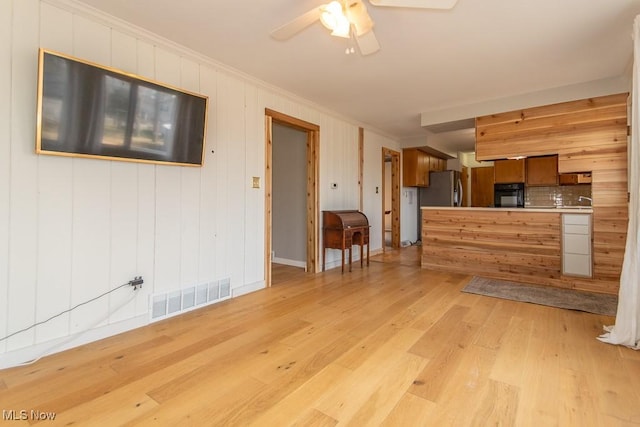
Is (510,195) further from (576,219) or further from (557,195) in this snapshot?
(576,219)

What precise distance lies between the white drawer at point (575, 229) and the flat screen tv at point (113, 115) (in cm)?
433

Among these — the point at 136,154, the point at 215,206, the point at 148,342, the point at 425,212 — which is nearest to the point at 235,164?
the point at 215,206

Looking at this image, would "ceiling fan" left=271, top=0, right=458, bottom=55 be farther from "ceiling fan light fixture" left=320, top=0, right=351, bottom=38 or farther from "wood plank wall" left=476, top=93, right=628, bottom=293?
"wood plank wall" left=476, top=93, right=628, bottom=293

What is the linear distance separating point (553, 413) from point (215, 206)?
2957 mm

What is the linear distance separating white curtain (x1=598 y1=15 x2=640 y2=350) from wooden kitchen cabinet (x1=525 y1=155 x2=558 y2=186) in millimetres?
3348

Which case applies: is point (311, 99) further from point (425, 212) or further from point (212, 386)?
point (212, 386)

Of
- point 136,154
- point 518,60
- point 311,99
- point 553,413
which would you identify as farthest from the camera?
point 311,99

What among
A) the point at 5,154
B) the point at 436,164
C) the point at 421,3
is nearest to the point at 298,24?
the point at 421,3

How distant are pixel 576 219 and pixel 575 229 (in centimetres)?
12

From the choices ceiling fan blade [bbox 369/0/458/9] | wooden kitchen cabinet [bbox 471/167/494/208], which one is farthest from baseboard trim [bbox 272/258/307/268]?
wooden kitchen cabinet [bbox 471/167/494/208]

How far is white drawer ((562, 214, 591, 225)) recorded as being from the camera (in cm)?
353

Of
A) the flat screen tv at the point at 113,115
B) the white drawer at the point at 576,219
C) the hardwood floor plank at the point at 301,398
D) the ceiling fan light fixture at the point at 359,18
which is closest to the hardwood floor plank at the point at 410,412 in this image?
the hardwood floor plank at the point at 301,398

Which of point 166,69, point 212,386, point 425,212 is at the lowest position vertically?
point 212,386

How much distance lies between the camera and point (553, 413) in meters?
1.44
